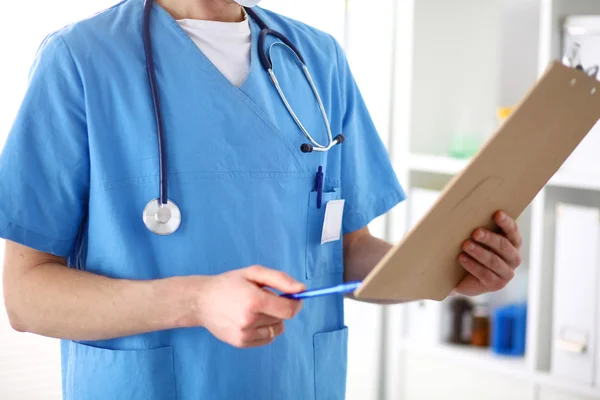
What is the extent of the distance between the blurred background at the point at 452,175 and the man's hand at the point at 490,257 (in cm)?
89

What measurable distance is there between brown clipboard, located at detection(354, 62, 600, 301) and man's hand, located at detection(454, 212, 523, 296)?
0.05ft

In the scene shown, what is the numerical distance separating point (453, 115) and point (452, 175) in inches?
7.9

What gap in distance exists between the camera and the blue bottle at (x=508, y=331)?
2277 mm

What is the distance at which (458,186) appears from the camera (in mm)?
933

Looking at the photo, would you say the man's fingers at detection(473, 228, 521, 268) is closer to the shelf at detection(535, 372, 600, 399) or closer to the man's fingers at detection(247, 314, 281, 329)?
the man's fingers at detection(247, 314, 281, 329)

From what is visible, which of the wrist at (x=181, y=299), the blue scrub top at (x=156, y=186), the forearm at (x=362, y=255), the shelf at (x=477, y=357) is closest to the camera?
the wrist at (x=181, y=299)

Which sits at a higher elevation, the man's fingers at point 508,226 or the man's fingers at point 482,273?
the man's fingers at point 508,226

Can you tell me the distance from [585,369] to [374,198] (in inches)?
36.1

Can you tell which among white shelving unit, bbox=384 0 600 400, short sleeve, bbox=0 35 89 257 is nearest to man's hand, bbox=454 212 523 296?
short sleeve, bbox=0 35 89 257

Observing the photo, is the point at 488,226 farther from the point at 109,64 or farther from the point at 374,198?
the point at 109,64

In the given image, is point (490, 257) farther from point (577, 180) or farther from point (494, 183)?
point (577, 180)

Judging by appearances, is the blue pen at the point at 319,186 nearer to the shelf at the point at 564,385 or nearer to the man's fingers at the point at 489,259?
the man's fingers at the point at 489,259

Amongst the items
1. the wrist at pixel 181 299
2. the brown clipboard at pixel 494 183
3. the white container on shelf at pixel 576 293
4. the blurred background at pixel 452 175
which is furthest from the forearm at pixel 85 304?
the white container on shelf at pixel 576 293

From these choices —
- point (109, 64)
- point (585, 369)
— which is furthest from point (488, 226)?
point (585, 369)
